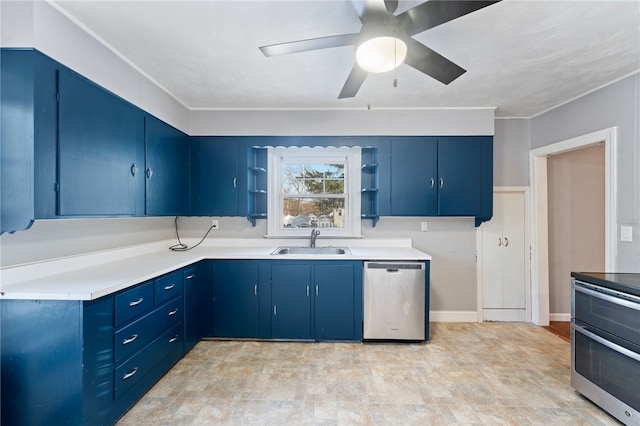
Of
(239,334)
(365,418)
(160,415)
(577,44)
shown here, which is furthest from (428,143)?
(160,415)

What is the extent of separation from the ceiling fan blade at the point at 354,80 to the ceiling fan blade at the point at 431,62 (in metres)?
0.30

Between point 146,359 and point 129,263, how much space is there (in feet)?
2.70

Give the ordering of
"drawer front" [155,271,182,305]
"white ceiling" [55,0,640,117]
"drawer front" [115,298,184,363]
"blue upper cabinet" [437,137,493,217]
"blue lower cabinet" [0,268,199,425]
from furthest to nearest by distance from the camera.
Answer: "blue upper cabinet" [437,137,493,217]
"drawer front" [155,271,182,305]
"drawer front" [115,298,184,363]
"white ceiling" [55,0,640,117]
"blue lower cabinet" [0,268,199,425]

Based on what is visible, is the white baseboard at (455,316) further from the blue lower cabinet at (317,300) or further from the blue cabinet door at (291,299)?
the blue cabinet door at (291,299)

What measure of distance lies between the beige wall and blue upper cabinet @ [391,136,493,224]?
1.07m

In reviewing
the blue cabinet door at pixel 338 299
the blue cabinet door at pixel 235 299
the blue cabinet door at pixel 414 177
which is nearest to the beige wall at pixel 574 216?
the blue cabinet door at pixel 414 177

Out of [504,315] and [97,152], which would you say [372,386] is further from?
[97,152]

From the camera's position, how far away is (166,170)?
2.93 meters

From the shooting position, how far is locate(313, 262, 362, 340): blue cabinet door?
2.93 metres

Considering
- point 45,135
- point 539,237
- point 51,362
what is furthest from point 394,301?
point 45,135

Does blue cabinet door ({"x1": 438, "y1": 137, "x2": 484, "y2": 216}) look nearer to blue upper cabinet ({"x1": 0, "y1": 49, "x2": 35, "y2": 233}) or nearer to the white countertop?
the white countertop

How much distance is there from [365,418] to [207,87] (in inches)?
122

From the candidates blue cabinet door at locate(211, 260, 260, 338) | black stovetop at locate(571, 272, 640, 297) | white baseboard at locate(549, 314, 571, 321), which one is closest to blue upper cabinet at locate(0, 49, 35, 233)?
blue cabinet door at locate(211, 260, 260, 338)

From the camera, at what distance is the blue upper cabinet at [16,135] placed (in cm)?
157
